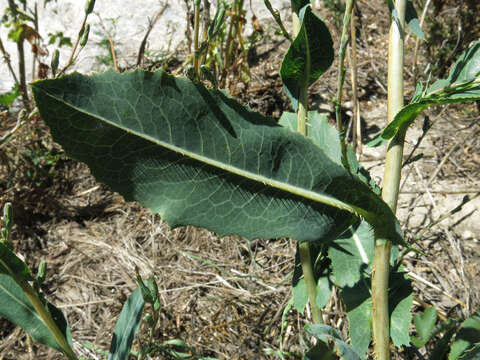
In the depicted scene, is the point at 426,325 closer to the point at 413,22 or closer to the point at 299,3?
the point at 413,22

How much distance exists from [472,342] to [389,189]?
60cm

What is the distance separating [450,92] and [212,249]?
1.42 metres

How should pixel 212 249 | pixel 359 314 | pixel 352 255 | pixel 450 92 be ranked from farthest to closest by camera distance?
pixel 212 249 < pixel 352 255 < pixel 359 314 < pixel 450 92

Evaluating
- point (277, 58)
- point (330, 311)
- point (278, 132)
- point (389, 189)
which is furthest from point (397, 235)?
point (277, 58)

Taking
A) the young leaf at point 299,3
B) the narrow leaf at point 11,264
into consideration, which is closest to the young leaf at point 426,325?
the young leaf at point 299,3

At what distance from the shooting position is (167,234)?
2.10m

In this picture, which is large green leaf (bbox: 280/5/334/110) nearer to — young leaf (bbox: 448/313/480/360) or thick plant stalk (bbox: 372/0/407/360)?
thick plant stalk (bbox: 372/0/407/360)

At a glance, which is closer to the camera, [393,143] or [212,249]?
[393,143]

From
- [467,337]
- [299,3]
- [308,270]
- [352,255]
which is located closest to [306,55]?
[299,3]

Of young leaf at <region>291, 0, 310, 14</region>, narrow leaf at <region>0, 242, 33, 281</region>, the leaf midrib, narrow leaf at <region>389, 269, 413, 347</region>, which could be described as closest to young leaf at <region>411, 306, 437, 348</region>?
narrow leaf at <region>389, 269, 413, 347</region>

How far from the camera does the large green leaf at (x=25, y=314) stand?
103 cm

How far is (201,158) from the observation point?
76 centimetres

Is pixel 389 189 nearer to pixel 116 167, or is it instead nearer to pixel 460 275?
pixel 116 167

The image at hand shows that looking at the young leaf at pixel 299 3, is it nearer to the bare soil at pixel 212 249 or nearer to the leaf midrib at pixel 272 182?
the leaf midrib at pixel 272 182
